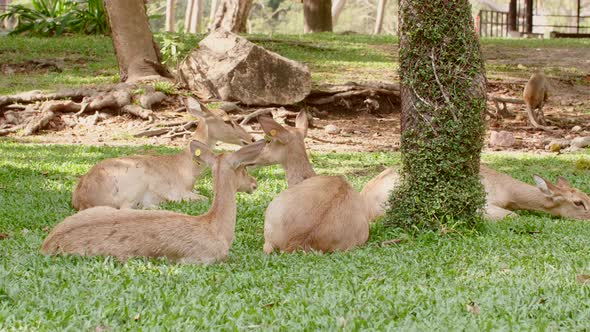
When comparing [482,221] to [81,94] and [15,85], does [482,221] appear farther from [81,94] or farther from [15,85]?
[15,85]

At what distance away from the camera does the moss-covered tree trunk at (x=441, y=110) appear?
7.75 m

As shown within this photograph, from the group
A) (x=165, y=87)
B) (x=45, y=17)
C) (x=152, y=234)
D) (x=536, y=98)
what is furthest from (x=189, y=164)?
(x=45, y=17)

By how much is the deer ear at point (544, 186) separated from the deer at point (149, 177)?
312 cm

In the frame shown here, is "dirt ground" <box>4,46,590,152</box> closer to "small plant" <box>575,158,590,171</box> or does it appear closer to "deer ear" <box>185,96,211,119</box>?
"small plant" <box>575,158,590,171</box>

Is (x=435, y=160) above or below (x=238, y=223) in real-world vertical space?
above

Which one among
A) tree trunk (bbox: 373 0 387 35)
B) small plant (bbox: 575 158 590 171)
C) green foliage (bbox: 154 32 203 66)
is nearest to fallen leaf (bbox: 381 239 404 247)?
small plant (bbox: 575 158 590 171)

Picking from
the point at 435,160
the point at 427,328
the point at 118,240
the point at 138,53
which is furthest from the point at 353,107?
the point at 427,328

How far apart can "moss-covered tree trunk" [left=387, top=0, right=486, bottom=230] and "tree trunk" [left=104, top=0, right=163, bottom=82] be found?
34.2 ft

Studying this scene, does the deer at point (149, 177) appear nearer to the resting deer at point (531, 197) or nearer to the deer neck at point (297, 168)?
the deer neck at point (297, 168)

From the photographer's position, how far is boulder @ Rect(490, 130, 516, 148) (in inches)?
615

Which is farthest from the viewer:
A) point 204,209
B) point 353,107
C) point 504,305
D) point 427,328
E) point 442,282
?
point 353,107

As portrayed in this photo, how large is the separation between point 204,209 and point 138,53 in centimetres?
908

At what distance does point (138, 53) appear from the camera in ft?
58.9

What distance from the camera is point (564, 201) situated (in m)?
9.76
